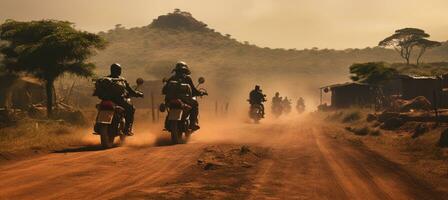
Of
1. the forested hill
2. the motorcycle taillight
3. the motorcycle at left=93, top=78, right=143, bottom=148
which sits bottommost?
the motorcycle at left=93, top=78, right=143, bottom=148

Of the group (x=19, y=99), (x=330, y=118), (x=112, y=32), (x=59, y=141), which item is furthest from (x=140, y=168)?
(x=112, y=32)

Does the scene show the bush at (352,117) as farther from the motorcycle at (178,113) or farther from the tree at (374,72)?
the motorcycle at (178,113)

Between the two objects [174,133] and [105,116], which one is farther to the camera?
[174,133]

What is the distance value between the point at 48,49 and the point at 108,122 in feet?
44.3

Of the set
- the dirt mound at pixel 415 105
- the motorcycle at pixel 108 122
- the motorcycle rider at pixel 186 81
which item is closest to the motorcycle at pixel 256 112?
the dirt mound at pixel 415 105

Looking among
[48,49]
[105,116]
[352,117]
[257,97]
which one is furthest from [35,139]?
[352,117]

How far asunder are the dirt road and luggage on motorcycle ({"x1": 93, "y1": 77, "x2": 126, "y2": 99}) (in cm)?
233

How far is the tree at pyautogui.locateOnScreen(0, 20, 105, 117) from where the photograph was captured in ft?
80.3

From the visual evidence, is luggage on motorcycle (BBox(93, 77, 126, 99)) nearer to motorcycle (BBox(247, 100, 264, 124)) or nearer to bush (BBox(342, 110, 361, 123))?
motorcycle (BBox(247, 100, 264, 124))

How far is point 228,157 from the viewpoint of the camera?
1033 cm

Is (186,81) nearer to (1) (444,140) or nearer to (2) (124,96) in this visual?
(2) (124,96)

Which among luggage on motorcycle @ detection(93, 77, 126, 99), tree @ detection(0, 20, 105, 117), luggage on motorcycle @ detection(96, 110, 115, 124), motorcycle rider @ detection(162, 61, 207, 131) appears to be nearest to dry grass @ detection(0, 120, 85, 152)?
luggage on motorcycle @ detection(96, 110, 115, 124)

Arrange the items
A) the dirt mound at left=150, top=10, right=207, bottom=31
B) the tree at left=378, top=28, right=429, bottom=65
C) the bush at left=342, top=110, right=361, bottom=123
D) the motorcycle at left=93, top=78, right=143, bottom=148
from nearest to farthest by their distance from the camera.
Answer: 1. the motorcycle at left=93, top=78, right=143, bottom=148
2. the bush at left=342, top=110, right=361, bottom=123
3. the tree at left=378, top=28, right=429, bottom=65
4. the dirt mound at left=150, top=10, right=207, bottom=31

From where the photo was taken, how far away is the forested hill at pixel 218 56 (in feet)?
361
